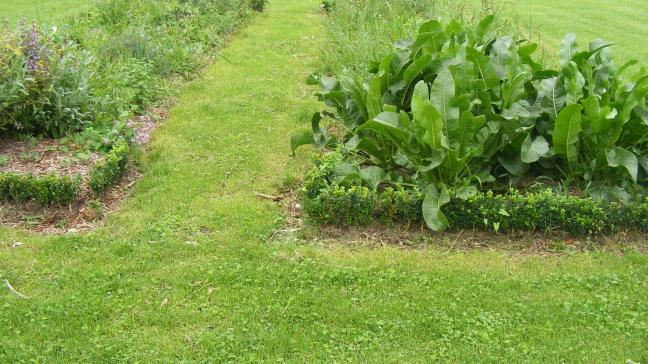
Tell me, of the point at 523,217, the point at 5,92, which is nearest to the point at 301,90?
the point at 5,92

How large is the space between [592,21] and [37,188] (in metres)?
11.2

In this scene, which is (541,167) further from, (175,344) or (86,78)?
(86,78)

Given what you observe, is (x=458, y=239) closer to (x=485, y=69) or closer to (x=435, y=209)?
(x=435, y=209)

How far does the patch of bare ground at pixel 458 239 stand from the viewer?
5.00m

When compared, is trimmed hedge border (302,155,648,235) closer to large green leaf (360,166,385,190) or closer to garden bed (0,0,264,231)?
large green leaf (360,166,385,190)

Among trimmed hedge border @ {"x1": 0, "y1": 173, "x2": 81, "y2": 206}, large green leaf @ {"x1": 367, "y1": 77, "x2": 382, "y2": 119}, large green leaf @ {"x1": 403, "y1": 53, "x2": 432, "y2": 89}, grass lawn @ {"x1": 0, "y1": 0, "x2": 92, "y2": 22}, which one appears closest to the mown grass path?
trimmed hedge border @ {"x1": 0, "y1": 173, "x2": 81, "y2": 206}

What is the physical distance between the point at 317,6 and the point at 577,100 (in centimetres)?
982

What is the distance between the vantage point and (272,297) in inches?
169

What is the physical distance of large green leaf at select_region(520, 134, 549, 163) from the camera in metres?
5.28

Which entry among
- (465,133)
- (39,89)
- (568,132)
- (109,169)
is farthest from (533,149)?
(39,89)

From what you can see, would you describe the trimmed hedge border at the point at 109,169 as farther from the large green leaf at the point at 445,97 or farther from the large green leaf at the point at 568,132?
the large green leaf at the point at 568,132

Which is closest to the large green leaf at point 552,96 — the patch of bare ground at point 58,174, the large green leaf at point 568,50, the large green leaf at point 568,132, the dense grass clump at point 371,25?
the large green leaf at point 568,50

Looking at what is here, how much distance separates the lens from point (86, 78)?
22.1 ft

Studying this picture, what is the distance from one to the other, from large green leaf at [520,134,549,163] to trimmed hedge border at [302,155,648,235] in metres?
0.29
